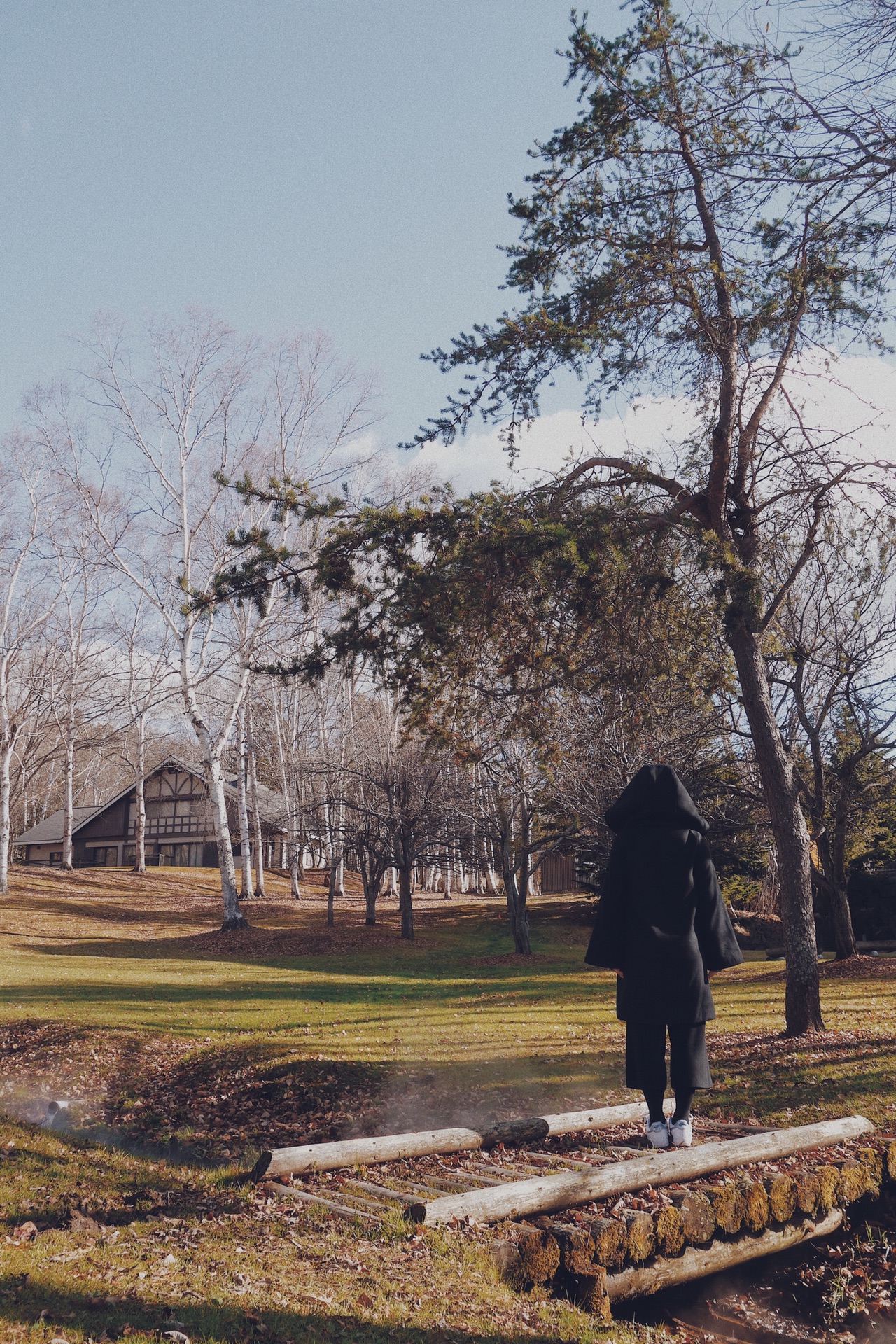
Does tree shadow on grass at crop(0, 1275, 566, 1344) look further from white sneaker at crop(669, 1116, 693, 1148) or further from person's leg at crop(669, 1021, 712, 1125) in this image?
white sneaker at crop(669, 1116, 693, 1148)

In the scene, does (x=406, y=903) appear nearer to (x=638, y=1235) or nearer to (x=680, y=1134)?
(x=680, y=1134)

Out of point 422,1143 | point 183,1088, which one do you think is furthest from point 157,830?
point 422,1143

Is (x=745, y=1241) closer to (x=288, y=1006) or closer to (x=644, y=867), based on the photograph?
(x=644, y=867)

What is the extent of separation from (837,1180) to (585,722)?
13255mm

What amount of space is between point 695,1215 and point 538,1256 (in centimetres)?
139

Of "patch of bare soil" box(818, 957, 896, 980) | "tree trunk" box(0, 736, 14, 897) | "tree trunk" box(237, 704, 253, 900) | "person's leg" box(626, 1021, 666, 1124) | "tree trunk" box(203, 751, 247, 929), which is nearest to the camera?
"person's leg" box(626, 1021, 666, 1124)

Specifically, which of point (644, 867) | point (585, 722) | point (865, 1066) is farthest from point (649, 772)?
point (585, 722)

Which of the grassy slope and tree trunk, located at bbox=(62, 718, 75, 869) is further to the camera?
tree trunk, located at bbox=(62, 718, 75, 869)

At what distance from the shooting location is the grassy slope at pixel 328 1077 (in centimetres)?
451

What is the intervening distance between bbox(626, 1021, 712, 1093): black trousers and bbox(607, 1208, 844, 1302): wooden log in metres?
0.98

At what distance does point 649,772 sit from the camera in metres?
6.70

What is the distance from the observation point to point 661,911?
6.54 m

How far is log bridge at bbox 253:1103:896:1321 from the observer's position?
17.9 ft

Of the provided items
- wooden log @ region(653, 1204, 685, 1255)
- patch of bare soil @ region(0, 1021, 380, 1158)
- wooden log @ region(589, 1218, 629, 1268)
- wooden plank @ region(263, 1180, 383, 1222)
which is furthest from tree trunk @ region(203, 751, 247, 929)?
wooden log @ region(589, 1218, 629, 1268)
